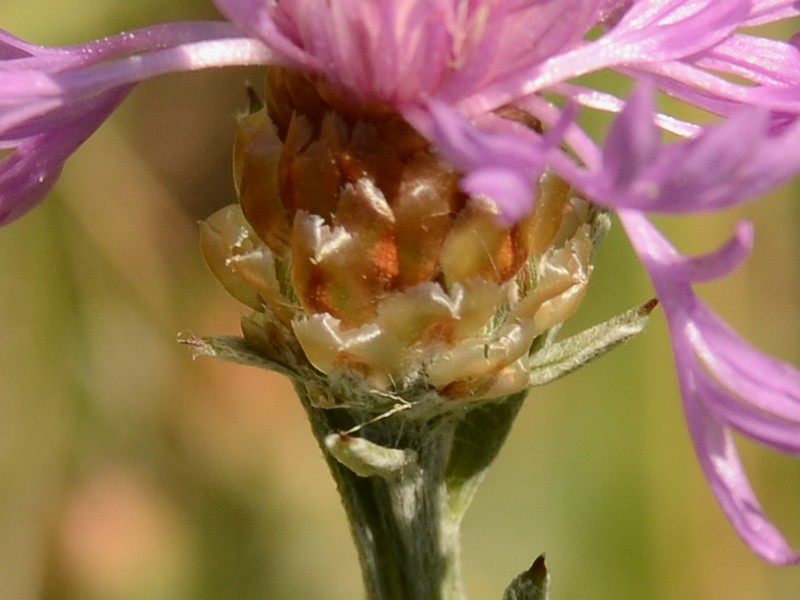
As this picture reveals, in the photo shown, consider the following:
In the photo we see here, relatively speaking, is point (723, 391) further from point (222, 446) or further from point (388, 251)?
point (222, 446)

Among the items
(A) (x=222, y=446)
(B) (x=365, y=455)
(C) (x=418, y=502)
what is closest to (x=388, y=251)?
(B) (x=365, y=455)

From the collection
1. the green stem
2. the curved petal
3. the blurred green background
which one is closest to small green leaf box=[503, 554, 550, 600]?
the green stem

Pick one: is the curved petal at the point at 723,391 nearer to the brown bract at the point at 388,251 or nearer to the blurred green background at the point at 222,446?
the brown bract at the point at 388,251

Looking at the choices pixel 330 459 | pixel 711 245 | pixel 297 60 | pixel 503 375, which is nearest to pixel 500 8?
pixel 297 60

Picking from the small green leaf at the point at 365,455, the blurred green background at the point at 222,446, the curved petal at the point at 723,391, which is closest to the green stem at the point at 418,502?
the small green leaf at the point at 365,455

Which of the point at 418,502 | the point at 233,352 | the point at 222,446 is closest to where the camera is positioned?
the point at 233,352

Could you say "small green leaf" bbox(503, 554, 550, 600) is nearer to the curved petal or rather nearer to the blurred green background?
the curved petal

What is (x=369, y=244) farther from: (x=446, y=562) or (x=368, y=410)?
(x=446, y=562)
